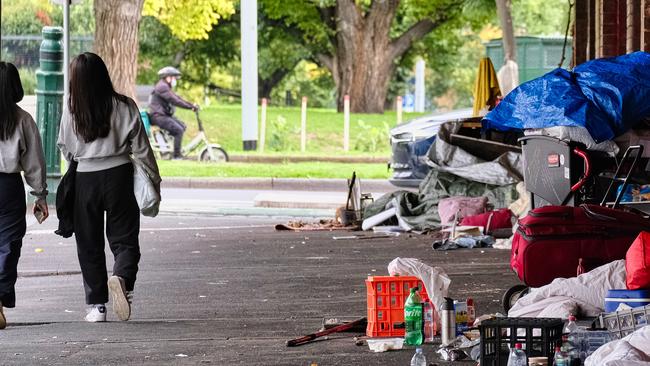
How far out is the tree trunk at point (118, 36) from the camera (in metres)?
29.6

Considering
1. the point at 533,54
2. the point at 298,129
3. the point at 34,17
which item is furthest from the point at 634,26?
the point at 34,17

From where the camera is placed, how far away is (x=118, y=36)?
29.6m

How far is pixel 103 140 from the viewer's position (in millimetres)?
10172

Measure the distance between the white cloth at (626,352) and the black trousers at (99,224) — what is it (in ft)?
12.6

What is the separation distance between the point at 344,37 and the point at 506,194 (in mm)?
27124

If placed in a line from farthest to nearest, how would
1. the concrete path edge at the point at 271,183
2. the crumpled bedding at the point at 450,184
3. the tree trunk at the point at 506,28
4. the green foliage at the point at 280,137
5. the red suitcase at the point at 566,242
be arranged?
1. the green foliage at the point at 280,137
2. the tree trunk at the point at 506,28
3. the concrete path edge at the point at 271,183
4. the crumpled bedding at the point at 450,184
5. the red suitcase at the point at 566,242

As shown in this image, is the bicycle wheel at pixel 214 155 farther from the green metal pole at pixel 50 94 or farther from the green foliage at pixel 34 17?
the green foliage at pixel 34 17

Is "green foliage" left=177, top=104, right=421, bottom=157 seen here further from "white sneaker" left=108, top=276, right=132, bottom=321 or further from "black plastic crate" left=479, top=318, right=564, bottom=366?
"black plastic crate" left=479, top=318, right=564, bottom=366

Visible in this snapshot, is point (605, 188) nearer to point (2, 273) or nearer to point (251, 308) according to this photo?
point (251, 308)

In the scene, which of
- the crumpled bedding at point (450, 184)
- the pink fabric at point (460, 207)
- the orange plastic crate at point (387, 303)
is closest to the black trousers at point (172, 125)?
the crumpled bedding at point (450, 184)

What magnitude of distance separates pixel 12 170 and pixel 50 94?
9651mm

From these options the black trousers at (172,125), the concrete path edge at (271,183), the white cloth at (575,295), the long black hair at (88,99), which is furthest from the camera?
the black trousers at (172,125)

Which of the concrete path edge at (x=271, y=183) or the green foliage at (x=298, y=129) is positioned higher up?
the green foliage at (x=298, y=129)

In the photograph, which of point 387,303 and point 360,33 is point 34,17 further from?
point 387,303
